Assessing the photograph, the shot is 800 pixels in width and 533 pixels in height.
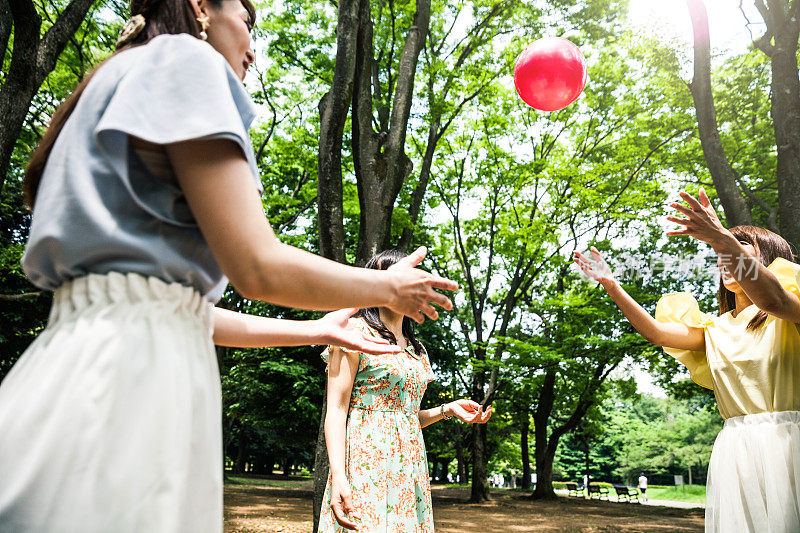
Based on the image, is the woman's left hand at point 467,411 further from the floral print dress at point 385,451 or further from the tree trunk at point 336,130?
the tree trunk at point 336,130

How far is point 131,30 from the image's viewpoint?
1186 mm

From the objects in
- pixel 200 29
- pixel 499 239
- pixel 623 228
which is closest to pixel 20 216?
pixel 499 239

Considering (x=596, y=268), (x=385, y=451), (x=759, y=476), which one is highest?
(x=596, y=268)

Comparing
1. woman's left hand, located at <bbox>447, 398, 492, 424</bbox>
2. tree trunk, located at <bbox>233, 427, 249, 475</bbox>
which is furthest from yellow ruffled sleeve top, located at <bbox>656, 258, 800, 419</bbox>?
Answer: tree trunk, located at <bbox>233, 427, 249, 475</bbox>

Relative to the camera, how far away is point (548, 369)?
1655 cm

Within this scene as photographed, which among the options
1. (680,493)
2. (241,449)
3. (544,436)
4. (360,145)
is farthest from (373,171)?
(680,493)

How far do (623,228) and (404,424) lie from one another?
15.2m

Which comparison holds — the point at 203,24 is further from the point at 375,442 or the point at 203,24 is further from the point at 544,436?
the point at 544,436

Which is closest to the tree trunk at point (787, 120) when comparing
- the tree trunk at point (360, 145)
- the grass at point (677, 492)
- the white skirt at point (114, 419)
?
the tree trunk at point (360, 145)

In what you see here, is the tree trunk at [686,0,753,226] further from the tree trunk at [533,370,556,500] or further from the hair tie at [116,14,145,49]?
the tree trunk at [533,370,556,500]

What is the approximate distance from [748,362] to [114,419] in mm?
2867

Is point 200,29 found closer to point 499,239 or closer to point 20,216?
point 499,239

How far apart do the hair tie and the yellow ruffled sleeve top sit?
273 cm

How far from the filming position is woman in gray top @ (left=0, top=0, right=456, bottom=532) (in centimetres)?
84
